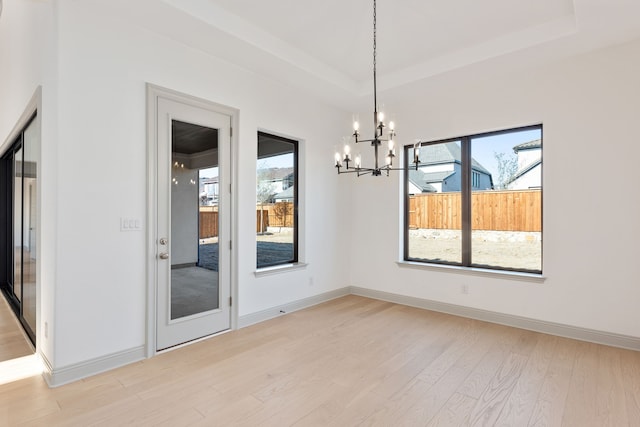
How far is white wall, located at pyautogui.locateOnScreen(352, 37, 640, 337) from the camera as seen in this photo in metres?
3.27

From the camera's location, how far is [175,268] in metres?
3.32

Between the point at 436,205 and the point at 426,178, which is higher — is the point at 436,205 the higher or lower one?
the lower one

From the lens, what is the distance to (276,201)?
4.53 m

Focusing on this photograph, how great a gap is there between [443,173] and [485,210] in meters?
0.75

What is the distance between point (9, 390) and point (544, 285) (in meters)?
4.97

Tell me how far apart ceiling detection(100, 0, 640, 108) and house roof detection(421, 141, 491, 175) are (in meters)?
1.04

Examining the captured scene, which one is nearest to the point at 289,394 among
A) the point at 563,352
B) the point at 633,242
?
the point at 563,352

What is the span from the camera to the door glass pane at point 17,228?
4176 millimetres

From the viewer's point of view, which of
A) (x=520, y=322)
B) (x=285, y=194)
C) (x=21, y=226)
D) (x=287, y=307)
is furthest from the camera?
(x=285, y=194)

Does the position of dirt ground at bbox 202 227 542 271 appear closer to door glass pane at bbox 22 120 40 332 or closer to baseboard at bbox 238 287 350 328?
baseboard at bbox 238 287 350 328

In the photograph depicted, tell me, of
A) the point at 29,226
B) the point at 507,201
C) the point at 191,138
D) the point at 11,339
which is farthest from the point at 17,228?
the point at 507,201

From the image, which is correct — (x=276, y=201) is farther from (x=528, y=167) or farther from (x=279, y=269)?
(x=528, y=167)

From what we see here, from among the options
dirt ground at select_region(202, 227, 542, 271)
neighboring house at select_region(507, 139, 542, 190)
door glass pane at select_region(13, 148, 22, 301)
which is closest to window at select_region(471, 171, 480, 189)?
neighboring house at select_region(507, 139, 542, 190)

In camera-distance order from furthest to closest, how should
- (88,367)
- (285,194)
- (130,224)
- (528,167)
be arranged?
(285,194) → (528,167) → (130,224) → (88,367)
